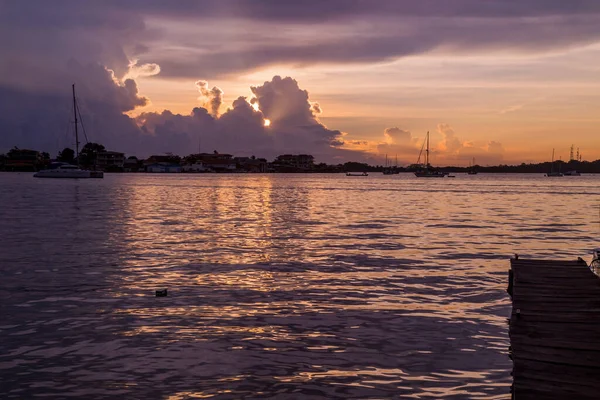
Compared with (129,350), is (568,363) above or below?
above

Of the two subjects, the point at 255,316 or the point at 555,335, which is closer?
the point at 555,335

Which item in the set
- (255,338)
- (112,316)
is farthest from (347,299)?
(112,316)

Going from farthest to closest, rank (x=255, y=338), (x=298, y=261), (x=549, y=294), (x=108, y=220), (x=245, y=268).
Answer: (x=108, y=220) → (x=298, y=261) → (x=245, y=268) → (x=549, y=294) → (x=255, y=338)

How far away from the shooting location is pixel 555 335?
1382cm

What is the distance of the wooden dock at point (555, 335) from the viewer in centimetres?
1084

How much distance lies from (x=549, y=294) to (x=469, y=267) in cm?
1190

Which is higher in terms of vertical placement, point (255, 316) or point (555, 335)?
point (555, 335)

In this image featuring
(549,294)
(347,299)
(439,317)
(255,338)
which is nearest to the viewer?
(255,338)

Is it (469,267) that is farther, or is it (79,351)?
(469,267)

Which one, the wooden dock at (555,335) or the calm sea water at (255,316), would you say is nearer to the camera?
the wooden dock at (555,335)

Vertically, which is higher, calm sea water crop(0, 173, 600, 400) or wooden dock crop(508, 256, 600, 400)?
wooden dock crop(508, 256, 600, 400)

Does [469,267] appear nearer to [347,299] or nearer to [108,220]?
[347,299]

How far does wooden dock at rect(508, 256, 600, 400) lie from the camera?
10.8m

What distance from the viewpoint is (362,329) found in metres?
17.9
